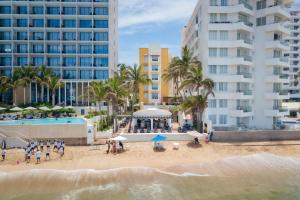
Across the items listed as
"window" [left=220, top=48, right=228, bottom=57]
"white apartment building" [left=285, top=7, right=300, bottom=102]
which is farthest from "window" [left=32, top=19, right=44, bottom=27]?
"white apartment building" [left=285, top=7, right=300, bottom=102]

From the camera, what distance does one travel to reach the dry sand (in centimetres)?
3189

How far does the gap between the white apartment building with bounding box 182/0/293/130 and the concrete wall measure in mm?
4880

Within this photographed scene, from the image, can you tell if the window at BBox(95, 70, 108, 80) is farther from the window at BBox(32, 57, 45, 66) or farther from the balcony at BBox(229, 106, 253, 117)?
the balcony at BBox(229, 106, 253, 117)

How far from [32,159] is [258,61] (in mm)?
39490

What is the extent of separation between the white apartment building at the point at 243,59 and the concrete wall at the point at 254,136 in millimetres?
4880

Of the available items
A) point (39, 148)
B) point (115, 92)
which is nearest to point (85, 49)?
point (115, 92)

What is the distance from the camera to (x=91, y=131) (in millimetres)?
39531

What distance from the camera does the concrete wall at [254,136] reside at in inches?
1650

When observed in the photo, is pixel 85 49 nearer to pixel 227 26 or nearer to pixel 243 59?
pixel 227 26

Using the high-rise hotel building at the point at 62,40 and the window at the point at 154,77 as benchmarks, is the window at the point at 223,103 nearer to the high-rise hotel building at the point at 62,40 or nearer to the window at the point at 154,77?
the high-rise hotel building at the point at 62,40

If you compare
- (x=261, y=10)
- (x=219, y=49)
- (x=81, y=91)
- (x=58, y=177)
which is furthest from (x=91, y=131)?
(x=81, y=91)

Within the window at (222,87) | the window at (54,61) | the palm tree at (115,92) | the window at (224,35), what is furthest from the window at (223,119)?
the window at (54,61)

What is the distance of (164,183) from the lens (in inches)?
1079

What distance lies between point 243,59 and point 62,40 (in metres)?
47.3
